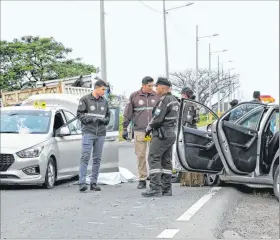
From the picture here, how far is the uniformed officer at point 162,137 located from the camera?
866 cm

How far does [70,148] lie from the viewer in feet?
36.9

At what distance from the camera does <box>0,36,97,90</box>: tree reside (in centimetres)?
4553

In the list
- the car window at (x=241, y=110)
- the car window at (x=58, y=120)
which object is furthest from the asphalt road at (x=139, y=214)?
the car window at (x=58, y=120)

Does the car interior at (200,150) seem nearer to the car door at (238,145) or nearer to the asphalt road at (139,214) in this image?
the asphalt road at (139,214)

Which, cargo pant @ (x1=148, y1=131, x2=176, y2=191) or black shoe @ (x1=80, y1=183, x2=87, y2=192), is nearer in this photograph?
cargo pant @ (x1=148, y1=131, x2=176, y2=191)

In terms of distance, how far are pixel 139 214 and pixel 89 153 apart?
2.90 m

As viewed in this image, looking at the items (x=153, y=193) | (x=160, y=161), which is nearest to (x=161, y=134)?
(x=160, y=161)

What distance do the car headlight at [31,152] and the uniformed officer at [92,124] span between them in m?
0.78

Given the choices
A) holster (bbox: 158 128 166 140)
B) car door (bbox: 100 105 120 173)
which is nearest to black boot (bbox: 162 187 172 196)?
holster (bbox: 158 128 166 140)

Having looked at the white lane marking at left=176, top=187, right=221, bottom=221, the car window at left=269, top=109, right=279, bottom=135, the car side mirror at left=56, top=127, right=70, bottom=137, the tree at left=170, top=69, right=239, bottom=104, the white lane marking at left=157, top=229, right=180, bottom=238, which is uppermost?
the tree at left=170, top=69, right=239, bottom=104

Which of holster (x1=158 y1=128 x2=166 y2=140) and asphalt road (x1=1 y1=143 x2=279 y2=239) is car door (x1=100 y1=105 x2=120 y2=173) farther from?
holster (x1=158 y1=128 x2=166 y2=140)

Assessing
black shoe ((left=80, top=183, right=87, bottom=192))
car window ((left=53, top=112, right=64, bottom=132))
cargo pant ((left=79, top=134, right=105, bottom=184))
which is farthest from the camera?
car window ((left=53, top=112, right=64, bottom=132))

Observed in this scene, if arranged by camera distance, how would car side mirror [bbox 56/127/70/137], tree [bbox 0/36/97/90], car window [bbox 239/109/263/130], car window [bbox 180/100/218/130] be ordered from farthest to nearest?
tree [bbox 0/36/97/90], car side mirror [bbox 56/127/70/137], car window [bbox 180/100/218/130], car window [bbox 239/109/263/130]

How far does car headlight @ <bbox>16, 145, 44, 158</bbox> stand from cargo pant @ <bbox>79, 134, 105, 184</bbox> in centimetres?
78
